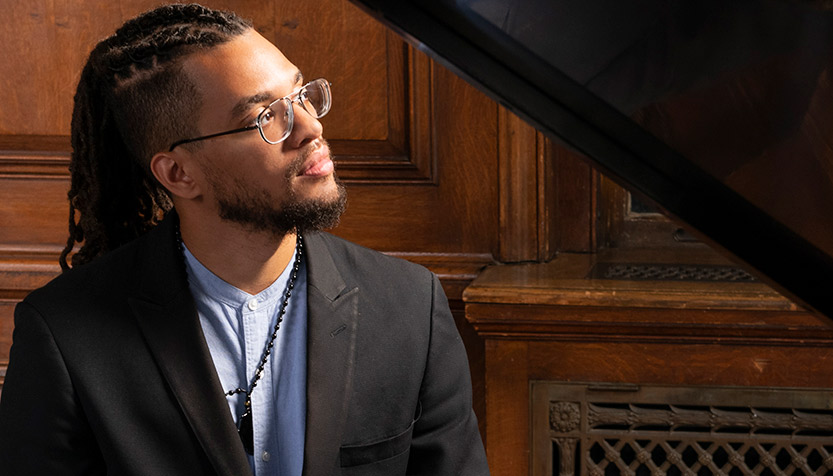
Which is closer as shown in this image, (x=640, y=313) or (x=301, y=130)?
(x=301, y=130)

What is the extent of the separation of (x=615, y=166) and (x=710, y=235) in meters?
0.08

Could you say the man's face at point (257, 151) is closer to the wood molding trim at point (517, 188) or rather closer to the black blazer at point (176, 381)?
the black blazer at point (176, 381)

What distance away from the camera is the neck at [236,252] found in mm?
1280

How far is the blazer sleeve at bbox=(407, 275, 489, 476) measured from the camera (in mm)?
1349

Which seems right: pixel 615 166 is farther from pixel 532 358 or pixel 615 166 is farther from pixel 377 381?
pixel 532 358

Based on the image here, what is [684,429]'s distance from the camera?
70.6 inches

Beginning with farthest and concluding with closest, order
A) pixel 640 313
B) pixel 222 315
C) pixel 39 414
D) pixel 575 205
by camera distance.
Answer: pixel 575 205 → pixel 640 313 → pixel 222 315 → pixel 39 414

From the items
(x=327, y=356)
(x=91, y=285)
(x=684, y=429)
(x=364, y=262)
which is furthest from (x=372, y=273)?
(x=684, y=429)

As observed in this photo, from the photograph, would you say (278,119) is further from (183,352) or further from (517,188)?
(517,188)

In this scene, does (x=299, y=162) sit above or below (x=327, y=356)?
above

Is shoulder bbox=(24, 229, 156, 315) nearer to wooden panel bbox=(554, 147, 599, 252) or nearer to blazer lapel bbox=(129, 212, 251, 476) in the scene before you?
blazer lapel bbox=(129, 212, 251, 476)

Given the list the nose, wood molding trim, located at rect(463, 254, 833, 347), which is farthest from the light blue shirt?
wood molding trim, located at rect(463, 254, 833, 347)

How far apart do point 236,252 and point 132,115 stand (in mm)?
259

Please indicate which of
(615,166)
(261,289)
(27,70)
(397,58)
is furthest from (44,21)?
(615,166)
